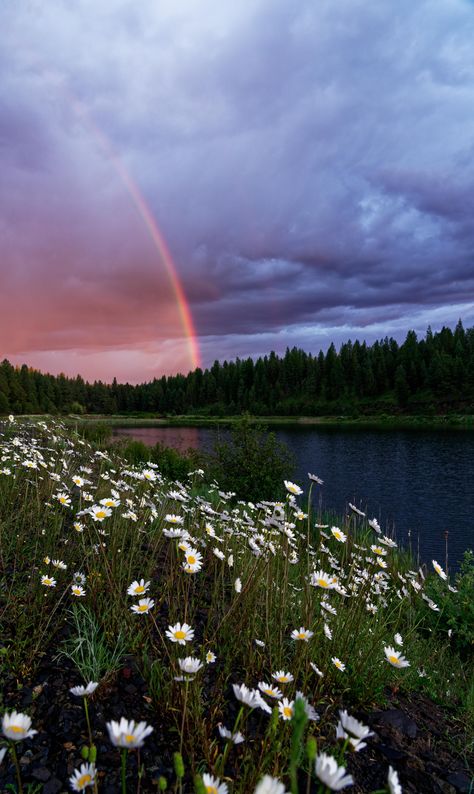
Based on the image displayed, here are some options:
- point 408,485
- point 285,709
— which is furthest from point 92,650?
point 408,485

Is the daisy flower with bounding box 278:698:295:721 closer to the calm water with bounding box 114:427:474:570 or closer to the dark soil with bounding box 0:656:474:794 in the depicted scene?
the dark soil with bounding box 0:656:474:794

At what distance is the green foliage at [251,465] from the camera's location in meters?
13.9

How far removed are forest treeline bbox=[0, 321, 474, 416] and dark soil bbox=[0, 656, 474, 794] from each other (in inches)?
3176

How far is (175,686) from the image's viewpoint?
253cm

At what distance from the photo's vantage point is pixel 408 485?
24406mm

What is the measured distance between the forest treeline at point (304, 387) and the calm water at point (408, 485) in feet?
152

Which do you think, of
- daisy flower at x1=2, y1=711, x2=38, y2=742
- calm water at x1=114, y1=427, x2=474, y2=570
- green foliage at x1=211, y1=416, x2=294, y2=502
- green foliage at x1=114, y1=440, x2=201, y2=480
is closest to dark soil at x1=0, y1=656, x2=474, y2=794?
daisy flower at x1=2, y1=711, x2=38, y2=742

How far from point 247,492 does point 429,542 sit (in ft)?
19.6

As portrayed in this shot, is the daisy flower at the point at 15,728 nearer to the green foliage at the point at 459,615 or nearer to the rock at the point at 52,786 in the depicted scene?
the rock at the point at 52,786

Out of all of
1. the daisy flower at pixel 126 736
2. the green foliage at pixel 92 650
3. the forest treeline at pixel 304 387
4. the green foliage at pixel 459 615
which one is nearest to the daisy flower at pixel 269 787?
the daisy flower at pixel 126 736

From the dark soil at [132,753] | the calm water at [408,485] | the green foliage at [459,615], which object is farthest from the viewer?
the calm water at [408,485]

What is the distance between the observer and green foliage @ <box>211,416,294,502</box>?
45.5 ft

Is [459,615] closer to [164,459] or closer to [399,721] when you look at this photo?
[399,721]

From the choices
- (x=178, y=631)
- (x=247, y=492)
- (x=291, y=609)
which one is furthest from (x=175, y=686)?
(x=247, y=492)
